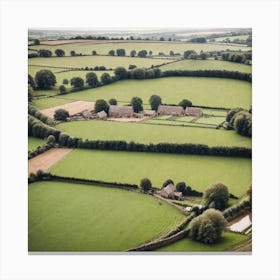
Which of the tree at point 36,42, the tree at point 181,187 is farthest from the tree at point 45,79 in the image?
the tree at point 181,187

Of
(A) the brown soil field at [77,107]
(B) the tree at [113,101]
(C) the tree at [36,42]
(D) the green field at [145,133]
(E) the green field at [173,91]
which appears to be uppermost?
(C) the tree at [36,42]

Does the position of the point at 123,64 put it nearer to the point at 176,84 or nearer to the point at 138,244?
the point at 176,84

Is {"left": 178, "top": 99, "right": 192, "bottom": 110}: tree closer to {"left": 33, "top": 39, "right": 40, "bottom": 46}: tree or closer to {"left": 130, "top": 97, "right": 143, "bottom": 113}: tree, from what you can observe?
{"left": 130, "top": 97, "right": 143, "bottom": 113}: tree

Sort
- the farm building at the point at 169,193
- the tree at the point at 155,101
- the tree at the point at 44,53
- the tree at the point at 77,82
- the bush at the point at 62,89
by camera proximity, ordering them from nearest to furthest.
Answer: the farm building at the point at 169,193, the tree at the point at 44,53, the tree at the point at 155,101, the bush at the point at 62,89, the tree at the point at 77,82

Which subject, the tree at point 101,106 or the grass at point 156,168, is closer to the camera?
the grass at point 156,168

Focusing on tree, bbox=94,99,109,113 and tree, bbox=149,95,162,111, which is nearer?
tree, bbox=94,99,109,113

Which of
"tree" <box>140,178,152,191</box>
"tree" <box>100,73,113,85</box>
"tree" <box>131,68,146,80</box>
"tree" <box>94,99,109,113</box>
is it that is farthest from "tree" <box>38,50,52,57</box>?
"tree" <box>140,178,152,191</box>

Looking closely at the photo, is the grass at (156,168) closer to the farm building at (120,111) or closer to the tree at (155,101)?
the farm building at (120,111)
